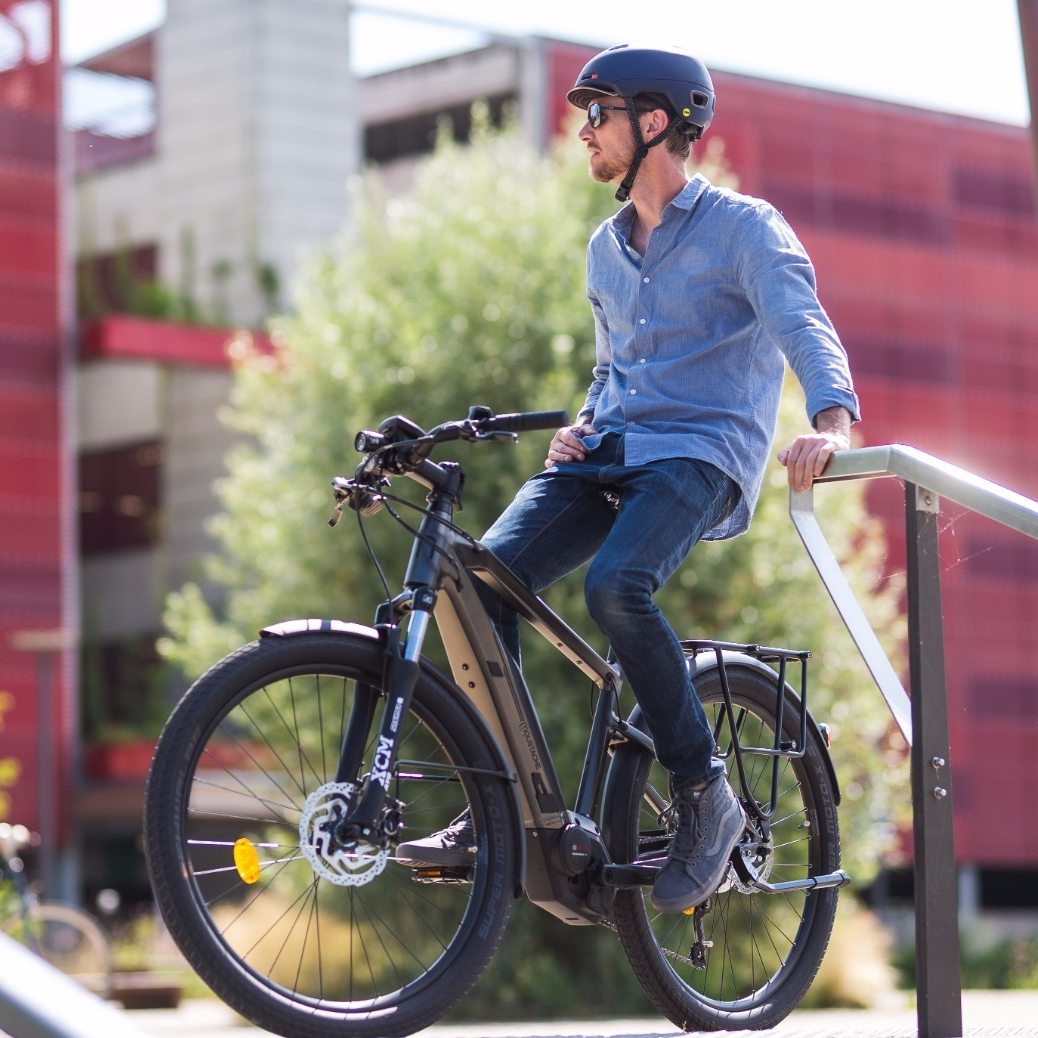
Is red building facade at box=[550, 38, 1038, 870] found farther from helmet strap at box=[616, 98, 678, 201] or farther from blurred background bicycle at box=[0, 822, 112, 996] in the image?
helmet strap at box=[616, 98, 678, 201]

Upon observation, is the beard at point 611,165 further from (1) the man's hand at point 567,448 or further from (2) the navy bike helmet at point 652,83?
(1) the man's hand at point 567,448

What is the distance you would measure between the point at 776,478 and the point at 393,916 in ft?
18.1

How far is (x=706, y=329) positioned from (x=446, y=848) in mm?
1246

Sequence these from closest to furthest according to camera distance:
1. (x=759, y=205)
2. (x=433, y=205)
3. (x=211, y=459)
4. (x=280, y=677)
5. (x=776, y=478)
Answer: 1. (x=280, y=677)
2. (x=759, y=205)
3. (x=776, y=478)
4. (x=433, y=205)
5. (x=211, y=459)

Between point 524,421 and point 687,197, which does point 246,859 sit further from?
point 687,197

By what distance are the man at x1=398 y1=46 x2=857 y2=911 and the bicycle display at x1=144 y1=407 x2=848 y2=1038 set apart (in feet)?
0.54

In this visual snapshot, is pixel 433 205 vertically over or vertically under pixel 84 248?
under

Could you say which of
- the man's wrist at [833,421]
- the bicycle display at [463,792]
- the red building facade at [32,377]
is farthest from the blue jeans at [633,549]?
the red building facade at [32,377]

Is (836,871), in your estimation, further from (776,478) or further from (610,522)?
(776,478)

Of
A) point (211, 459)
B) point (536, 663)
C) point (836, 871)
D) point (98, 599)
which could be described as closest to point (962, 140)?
point (211, 459)

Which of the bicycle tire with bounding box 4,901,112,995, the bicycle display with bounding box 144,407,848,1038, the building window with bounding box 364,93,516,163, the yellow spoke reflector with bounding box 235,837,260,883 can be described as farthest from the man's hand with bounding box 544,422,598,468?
the building window with bounding box 364,93,516,163

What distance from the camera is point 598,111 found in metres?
4.31

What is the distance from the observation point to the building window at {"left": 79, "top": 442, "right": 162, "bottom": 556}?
126ft

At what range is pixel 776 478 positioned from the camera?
19.5 meters
